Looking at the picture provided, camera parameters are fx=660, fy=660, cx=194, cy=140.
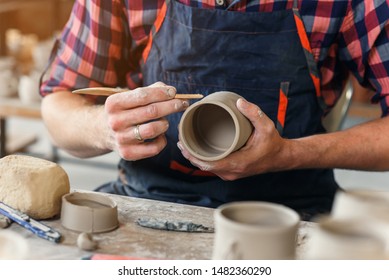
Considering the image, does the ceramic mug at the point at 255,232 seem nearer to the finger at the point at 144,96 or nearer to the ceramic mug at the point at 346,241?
the ceramic mug at the point at 346,241

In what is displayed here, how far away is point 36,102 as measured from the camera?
2305mm

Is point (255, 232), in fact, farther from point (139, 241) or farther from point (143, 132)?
point (143, 132)

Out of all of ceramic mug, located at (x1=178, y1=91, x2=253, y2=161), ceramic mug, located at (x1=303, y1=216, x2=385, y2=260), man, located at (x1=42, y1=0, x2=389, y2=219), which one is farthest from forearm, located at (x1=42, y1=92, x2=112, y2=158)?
ceramic mug, located at (x1=303, y1=216, x2=385, y2=260)

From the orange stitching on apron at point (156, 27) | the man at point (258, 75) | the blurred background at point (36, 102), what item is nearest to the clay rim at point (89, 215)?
the man at point (258, 75)

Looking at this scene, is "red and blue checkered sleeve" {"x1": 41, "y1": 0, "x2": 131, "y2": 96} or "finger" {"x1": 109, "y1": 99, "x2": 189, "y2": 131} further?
"red and blue checkered sleeve" {"x1": 41, "y1": 0, "x2": 131, "y2": 96}

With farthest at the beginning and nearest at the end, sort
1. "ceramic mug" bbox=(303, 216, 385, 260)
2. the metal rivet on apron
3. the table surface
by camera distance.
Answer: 1. the metal rivet on apron
2. the table surface
3. "ceramic mug" bbox=(303, 216, 385, 260)

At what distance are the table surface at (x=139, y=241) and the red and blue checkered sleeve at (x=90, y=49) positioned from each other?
45 cm

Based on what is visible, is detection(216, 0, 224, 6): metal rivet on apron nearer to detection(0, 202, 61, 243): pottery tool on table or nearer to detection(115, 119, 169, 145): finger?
detection(115, 119, 169, 145): finger

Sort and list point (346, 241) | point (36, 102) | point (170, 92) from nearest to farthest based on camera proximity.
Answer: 1. point (346, 241)
2. point (170, 92)
3. point (36, 102)

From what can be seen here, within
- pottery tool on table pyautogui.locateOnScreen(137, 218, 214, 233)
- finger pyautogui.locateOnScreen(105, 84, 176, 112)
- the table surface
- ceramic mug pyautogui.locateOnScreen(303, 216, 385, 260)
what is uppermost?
finger pyautogui.locateOnScreen(105, 84, 176, 112)

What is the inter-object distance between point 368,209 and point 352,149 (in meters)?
0.60

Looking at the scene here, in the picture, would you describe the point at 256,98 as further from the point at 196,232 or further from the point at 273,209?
the point at 273,209

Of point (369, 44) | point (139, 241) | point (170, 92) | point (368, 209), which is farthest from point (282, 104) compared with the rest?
point (368, 209)

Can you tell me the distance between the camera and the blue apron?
48.7 inches
